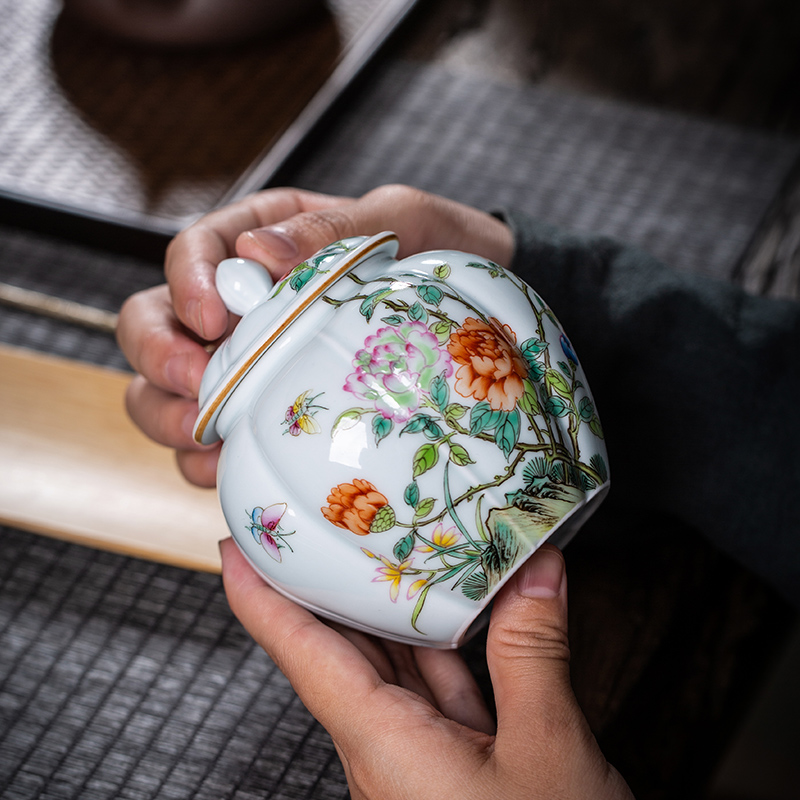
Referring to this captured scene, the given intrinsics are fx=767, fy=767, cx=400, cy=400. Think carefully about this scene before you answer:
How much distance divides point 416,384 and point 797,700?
115 centimetres

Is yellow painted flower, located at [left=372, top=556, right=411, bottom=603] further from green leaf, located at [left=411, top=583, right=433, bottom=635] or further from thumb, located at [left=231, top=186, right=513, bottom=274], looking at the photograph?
thumb, located at [left=231, top=186, right=513, bottom=274]

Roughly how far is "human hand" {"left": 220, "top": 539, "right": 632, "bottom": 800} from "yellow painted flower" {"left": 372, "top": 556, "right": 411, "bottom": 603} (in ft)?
0.25

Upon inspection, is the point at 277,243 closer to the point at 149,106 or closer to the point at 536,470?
the point at 536,470

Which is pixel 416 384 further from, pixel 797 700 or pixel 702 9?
pixel 702 9

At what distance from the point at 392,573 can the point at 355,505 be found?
0.05 m

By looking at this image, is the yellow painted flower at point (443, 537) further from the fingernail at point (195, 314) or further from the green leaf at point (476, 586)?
the fingernail at point (195, 314)

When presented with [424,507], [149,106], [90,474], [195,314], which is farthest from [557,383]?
[149,106]

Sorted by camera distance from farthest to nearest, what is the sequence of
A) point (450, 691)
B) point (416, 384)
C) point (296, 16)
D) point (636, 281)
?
point (296, 16) < point (636, 281) < point (450, 691) < point (416, 384)

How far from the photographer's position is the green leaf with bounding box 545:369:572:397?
471 millimetres

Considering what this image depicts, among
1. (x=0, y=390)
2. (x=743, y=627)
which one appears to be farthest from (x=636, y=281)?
(x=0, y=390)

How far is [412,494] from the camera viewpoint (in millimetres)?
426

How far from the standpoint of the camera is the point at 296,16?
1110 millimetres

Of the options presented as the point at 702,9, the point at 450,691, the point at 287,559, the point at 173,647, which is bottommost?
the point at 173,647

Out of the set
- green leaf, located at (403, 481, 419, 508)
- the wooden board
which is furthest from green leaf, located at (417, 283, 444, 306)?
the wooden board
